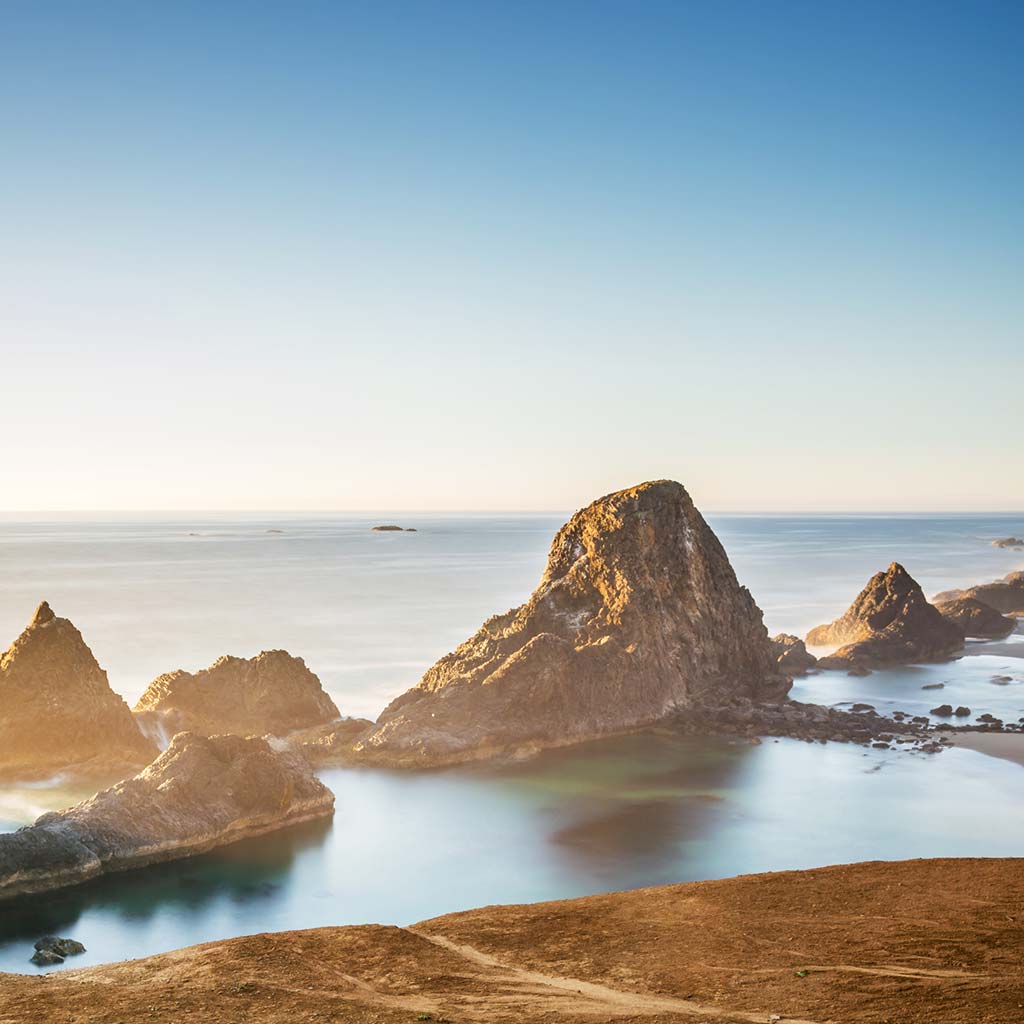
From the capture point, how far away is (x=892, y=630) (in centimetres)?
8150

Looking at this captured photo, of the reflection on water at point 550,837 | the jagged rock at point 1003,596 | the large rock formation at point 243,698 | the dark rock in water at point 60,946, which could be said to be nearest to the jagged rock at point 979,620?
the jagged rock at point 1003,596

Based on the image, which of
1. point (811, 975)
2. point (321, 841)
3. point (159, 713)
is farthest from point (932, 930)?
point (159, 713)

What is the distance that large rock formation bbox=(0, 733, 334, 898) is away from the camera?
3253cm

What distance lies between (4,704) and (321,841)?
56.7ft

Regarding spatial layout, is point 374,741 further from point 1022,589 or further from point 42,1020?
point 1022,589

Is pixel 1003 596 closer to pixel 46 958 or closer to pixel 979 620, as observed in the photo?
pixel 979 620

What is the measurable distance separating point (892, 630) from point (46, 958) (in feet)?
227

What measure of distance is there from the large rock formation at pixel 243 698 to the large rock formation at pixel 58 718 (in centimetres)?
398

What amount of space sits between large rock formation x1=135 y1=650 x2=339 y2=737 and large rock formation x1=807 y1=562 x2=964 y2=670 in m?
42.4

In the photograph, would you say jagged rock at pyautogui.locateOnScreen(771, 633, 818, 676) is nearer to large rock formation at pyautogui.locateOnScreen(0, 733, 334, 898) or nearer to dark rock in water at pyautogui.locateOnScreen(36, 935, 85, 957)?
large rock formation at pyautogui.locateOnScreen(0, 733, 334, 898)

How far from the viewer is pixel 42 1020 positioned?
18812 millimetres

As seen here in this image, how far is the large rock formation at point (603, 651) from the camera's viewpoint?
5244 centimetres

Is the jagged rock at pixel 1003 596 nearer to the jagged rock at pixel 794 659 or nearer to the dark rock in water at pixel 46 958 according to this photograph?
the jagged rock at pixel 794 659

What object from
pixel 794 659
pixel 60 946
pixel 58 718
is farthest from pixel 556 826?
pixel 794 659
